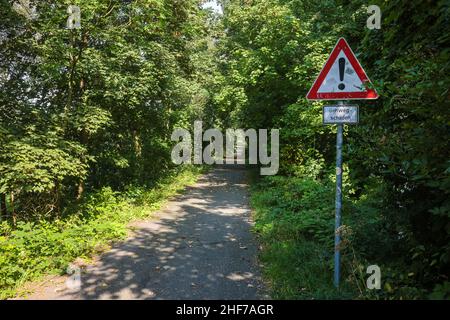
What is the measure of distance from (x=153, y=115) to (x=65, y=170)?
6.13 m

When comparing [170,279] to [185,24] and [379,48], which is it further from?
[185,24]

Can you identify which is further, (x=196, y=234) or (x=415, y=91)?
(x=196, y=234)

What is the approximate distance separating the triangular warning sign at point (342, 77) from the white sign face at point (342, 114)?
0.13 metres

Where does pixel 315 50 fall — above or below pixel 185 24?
below

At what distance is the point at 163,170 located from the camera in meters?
18.5

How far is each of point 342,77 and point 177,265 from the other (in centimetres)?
403

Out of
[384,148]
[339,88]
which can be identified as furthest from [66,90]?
[384,148]

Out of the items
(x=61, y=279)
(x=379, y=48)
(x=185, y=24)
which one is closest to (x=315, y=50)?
(x=185, y=24)

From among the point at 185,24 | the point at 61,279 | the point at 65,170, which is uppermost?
the point at 185,24

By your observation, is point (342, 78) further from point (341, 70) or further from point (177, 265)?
point (177, 265)

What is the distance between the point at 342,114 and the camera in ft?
14.4

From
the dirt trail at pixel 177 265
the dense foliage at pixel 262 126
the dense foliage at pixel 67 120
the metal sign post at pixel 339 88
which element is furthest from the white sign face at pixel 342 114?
the dense foliage at pixel 67 120

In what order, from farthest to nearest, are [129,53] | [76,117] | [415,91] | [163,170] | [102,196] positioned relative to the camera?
[163,170] < [102,196] < [129,53] < [76,117] < [415,91]

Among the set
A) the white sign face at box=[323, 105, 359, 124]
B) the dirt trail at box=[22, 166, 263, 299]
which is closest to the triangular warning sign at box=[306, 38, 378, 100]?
the white sign face at box=[323, 105, 359, 124]
